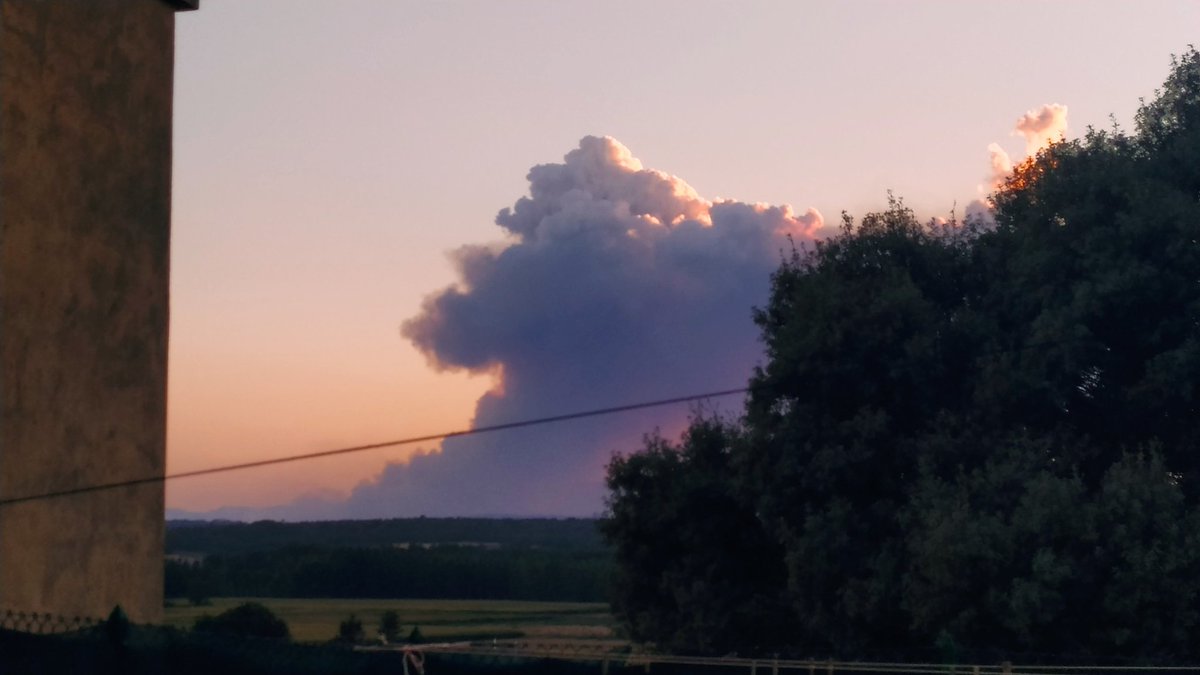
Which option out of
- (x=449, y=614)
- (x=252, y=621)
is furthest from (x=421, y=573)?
(x=252, y=621)

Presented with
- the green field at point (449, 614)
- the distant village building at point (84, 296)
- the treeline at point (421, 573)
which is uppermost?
the distant village building at point (84, 296)

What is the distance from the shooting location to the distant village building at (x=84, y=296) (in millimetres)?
8945

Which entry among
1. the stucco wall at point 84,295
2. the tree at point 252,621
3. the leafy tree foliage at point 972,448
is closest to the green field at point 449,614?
the tree at point 252,621

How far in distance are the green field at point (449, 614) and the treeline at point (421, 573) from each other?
1.76 feet

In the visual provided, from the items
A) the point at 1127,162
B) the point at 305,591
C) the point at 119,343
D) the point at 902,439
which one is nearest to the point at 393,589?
the point at 305,591

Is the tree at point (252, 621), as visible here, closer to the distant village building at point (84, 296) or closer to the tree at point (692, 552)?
the tree at point (692, 552)

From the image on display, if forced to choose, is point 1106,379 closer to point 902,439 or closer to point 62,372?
point 902,439

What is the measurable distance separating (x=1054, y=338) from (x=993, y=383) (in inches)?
46.1

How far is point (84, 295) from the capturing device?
9.57 meters

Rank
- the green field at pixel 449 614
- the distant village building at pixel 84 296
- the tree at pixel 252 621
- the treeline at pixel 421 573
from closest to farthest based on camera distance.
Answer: the distant village building at pixel 84 296
the tree at pixel 252 621
the green field at pixel 449 614
the treeline at pixel 421 573

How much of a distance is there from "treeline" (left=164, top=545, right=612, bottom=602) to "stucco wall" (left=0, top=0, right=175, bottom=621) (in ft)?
87.4

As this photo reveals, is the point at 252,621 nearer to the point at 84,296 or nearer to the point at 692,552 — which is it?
the point at 692,552

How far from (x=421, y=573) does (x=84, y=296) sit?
36.8 meters

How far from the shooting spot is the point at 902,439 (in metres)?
22.0
